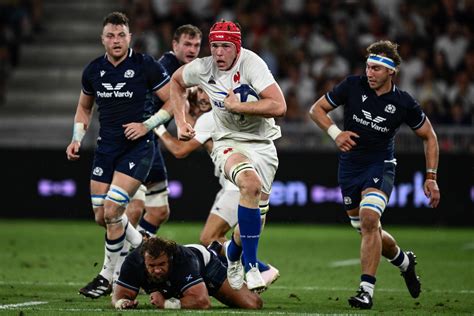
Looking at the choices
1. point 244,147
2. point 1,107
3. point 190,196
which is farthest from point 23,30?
point 244,147

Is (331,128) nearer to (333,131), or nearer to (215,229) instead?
(333,131)

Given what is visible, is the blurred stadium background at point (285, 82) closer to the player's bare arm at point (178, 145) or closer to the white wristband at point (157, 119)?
the player's bare arm at point (178, 145)

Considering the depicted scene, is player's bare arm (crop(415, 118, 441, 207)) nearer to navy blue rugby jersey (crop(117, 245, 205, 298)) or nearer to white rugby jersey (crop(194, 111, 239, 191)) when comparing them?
white rugby jersey (crop(194, 111, 239, 191))

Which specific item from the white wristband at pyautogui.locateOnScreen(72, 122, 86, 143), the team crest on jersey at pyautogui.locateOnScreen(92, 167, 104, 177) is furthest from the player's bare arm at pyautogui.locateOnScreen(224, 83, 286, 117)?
the white wristband at pyautogui.locateOnScreen(72, 122, 86, 143)

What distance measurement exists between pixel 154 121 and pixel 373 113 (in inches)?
89.3

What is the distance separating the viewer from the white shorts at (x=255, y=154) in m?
10.5

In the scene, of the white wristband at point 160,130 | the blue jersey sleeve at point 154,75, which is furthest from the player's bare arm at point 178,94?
the white wristband at point 160,130

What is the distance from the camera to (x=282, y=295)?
38.3 feet

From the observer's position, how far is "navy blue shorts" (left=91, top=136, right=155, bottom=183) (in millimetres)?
11430

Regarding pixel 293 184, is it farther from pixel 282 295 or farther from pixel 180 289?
pixel 180 289

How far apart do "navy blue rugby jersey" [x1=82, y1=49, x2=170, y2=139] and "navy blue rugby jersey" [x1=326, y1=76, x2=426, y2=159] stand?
6.26ft

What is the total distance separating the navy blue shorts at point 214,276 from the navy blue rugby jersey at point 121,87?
2035 mm

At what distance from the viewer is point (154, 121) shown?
11500 millimetres

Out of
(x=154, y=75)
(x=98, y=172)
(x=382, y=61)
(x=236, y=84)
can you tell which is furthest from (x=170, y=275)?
(x=382, y=61)
